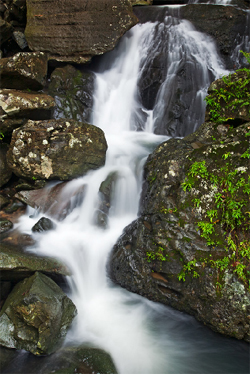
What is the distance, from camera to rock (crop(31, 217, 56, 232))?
211 inches

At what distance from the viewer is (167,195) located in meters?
4.53

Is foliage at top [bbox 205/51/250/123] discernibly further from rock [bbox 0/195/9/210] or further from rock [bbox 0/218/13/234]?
rock [bbox 0/195/9/210]

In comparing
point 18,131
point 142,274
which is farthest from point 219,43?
point 142,274

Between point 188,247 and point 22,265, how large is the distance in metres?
2.71

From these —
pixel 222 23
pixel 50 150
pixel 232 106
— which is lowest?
pixel 50 150

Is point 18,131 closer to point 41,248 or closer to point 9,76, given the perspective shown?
point 9,76

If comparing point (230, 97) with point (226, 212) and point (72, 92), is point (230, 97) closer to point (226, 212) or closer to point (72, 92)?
point (226, 212)

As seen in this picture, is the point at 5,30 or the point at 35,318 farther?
the point at 5,30

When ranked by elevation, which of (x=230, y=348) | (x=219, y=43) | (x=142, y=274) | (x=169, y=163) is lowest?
(x=230, y=348)

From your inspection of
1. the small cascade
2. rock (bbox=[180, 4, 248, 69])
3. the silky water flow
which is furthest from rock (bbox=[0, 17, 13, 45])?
rock (bbox=[180, 4, 248, 69])

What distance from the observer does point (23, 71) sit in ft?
21.9

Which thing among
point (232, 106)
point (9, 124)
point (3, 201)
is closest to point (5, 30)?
point (9, 124)

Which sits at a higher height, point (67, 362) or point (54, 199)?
point (54, 199)

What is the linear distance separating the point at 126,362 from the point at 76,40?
9.27 meters
